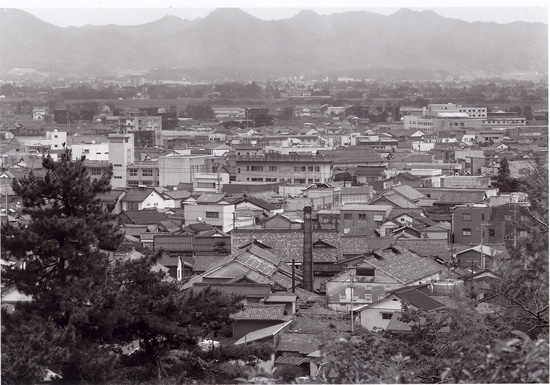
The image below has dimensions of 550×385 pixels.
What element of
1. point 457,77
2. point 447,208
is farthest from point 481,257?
point 457,77

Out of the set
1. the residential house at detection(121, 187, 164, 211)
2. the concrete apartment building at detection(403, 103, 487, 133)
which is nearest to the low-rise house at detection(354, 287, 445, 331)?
the residential house at detection(121, 187, 164, 211)

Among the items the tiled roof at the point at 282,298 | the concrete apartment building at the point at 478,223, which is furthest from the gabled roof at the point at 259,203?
the tiled roof at the point at 282,298

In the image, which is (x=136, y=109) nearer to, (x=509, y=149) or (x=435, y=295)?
(x=509, y=149)

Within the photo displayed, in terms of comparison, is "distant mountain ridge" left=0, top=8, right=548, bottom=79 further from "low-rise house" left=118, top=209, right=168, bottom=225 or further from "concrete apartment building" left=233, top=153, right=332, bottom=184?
"low-rise house" left=118, top=209, right=168, bottom=225

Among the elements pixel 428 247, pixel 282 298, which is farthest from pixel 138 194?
pixel 282 298

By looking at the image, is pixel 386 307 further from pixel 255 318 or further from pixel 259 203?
Answer: pixel 259 203

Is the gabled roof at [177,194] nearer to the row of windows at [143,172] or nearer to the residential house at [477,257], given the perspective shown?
the row of windows at [143,172]

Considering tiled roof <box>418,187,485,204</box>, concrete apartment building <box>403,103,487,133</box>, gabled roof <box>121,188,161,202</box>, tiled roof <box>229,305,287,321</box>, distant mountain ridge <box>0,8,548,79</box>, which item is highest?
distant mountain ridge <box>0,8,548,79</box>
